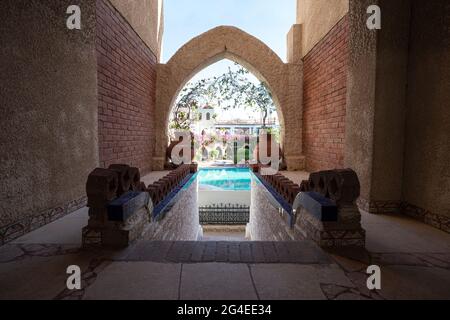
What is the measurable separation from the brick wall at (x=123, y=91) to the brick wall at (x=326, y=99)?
3.97 m

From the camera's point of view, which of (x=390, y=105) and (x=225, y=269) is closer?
(x=225, y=269)

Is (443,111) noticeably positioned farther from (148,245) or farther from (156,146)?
(156,146)

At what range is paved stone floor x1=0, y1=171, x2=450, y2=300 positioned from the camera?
1.43 metres

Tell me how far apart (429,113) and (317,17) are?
4196mm

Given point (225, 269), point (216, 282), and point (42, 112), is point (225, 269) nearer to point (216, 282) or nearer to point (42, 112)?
point (216, 282)

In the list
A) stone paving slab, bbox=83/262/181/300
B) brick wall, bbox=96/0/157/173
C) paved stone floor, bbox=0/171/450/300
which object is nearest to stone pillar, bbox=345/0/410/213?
paved stone floor, bbox=0/171/450/300

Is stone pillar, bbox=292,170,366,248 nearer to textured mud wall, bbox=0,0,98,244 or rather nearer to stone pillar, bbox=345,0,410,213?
stone pillar, bbox=345,0,410,213

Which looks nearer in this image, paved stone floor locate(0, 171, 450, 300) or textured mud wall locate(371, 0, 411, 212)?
paved stone floor locate(0, 171, 450, 300)

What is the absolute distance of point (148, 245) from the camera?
2115 millimetres

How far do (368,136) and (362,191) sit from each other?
0.70 m

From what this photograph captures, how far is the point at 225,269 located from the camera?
1.71 m

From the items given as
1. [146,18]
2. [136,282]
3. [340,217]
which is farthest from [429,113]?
[146,18]

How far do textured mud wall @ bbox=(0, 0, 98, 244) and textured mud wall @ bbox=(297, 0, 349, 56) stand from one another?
4159mm

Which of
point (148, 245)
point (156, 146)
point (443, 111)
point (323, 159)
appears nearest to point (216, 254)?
point (148, 245)
